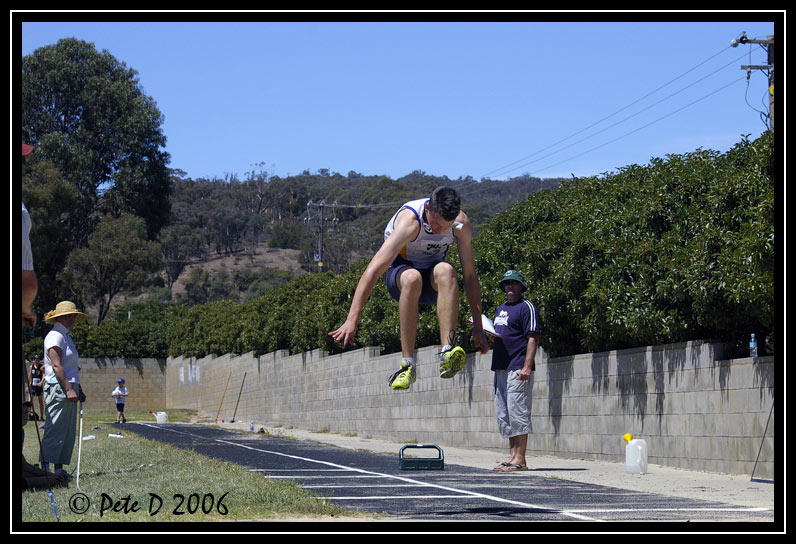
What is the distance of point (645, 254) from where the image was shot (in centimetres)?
1390

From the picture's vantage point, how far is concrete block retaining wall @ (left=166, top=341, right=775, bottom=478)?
1230 centimetres

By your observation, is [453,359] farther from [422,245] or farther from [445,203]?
[445,203]

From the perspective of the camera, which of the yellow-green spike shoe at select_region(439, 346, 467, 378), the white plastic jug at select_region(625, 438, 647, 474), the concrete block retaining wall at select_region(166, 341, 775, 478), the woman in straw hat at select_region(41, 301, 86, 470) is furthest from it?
the white plastic jug at select_region(625, 438, 647, 474)

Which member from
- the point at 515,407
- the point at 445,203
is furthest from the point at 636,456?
the point at 445,203

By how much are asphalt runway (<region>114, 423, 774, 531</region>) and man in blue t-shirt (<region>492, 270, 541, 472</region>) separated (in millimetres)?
A: 750

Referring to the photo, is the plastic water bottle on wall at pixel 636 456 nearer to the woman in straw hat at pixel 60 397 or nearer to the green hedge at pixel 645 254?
the green hedge at pixel 645 254

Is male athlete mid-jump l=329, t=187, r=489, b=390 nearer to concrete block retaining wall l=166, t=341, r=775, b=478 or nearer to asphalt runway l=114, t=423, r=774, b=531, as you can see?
asphalt runway l=114, t=423, r=774, b=531

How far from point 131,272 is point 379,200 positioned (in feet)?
200

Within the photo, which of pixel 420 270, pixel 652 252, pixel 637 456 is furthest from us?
pixel 652 252

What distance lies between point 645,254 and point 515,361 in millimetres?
2512

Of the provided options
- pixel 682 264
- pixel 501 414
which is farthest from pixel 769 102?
pixel 501 414

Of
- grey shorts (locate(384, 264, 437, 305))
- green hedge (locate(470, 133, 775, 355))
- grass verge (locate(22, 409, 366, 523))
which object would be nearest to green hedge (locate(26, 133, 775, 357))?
green hedge (locate(470, 133, 775, 355))

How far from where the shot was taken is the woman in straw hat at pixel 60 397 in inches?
431

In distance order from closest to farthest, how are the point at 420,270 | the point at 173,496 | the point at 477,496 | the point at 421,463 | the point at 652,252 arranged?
the point at 420,270 < the point at 173,496 < the point at 477,496 < the point at 421,463 < the point at 652,252
